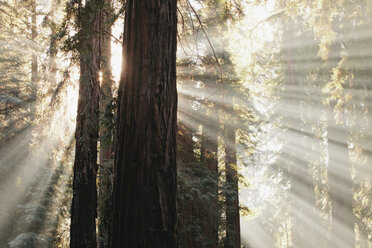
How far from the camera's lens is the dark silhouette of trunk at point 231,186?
970cm

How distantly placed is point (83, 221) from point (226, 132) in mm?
5998

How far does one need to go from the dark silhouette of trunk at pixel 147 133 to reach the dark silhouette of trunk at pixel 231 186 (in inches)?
274

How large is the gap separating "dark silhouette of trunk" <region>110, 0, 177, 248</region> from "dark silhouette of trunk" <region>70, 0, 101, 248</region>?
3042mm

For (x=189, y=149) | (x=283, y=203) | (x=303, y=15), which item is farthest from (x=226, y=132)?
(x=283, y=203)

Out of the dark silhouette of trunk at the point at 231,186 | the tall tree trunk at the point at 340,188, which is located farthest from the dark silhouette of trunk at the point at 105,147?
the tall tree trunk at the point at 340,188

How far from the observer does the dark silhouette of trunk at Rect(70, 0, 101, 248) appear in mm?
5957

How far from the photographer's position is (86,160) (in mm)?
6230

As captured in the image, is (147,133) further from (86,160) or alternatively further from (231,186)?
(231,186)

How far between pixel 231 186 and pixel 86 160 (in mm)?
5109

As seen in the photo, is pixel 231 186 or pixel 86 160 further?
pixel 231 186

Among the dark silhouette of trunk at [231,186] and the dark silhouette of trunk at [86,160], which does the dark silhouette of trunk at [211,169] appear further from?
the dark silhouette of trunk at [86,160]

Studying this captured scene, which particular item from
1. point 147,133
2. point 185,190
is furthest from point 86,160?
point 147,133

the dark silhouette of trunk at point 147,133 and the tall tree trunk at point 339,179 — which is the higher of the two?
the dark silhouette of trunk at point 147,133

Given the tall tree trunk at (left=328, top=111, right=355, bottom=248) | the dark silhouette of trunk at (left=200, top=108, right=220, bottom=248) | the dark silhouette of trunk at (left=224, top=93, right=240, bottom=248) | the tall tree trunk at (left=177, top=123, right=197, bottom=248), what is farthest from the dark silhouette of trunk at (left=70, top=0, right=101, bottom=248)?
the tall tree trunk at (left=328, top=111, right=355, bottom=248)
